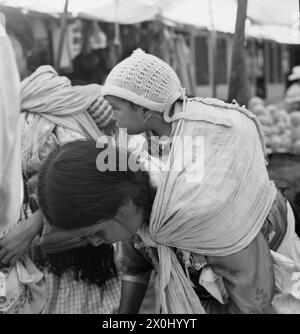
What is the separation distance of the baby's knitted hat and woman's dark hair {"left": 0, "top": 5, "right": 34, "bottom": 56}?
61 cm

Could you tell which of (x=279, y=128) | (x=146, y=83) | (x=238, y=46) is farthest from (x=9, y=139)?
(x=279, y=128)

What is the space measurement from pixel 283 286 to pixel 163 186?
434 mm

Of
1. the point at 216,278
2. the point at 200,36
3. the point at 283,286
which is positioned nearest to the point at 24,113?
the point at 216,278

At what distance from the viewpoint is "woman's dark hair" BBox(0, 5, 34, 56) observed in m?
2.05

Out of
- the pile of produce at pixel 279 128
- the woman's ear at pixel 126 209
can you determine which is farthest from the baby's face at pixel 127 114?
the pile of produce at pixel 279 128

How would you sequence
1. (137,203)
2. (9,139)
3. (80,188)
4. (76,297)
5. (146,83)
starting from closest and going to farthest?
(9,139) < (80,188) < (137,203) < (146,83) < (76,297)

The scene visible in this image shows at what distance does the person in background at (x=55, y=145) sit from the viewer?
6.59 feet

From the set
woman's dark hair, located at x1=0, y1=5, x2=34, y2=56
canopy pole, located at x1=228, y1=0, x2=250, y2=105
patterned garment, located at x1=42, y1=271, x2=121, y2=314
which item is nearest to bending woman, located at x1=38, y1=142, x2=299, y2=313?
patterned garment, located at x1=42, y1=271, x2=121, y2=314

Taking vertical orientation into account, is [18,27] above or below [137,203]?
above

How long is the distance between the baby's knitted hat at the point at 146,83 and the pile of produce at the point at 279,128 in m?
2.96

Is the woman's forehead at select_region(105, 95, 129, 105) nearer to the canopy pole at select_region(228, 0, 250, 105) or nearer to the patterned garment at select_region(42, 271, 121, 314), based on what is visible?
the patterned garment at select_region(42, 271, 121, 314)

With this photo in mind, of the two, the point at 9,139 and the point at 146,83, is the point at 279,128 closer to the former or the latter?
the point at 146,83

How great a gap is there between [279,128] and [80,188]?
167 inches

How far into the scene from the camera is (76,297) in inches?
82.3
